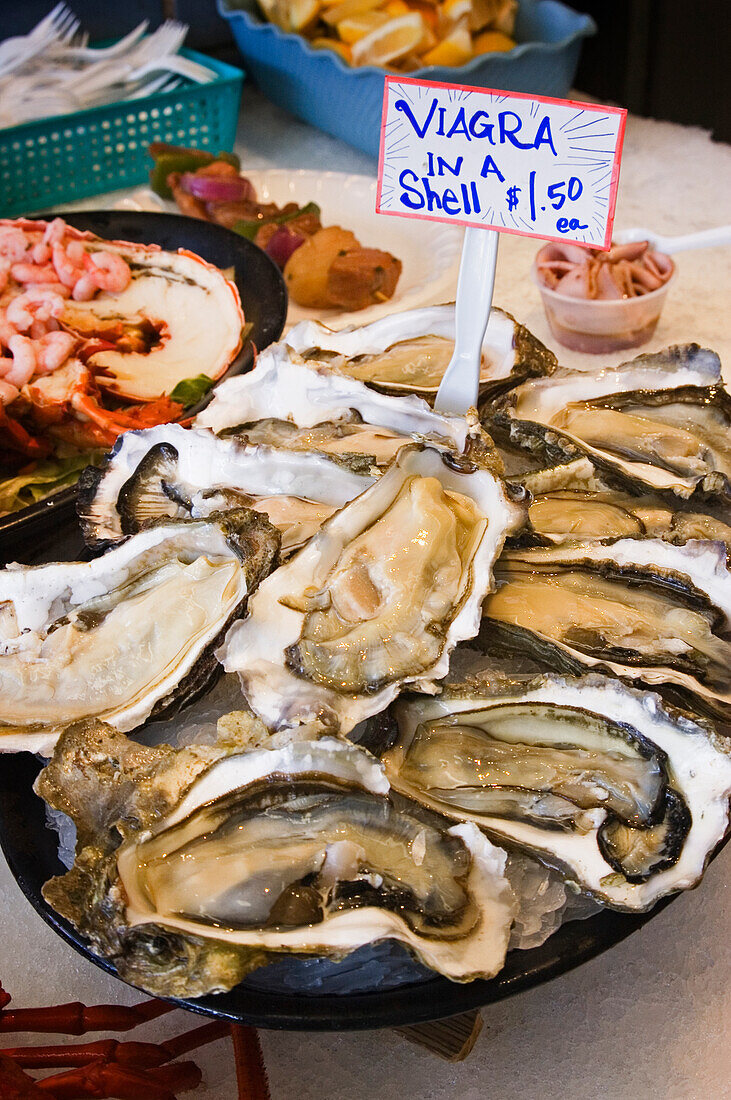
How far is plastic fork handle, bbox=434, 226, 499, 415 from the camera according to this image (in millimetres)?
1107

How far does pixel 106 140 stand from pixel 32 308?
873 millimetres

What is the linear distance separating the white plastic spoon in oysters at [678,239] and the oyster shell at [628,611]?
90 cm

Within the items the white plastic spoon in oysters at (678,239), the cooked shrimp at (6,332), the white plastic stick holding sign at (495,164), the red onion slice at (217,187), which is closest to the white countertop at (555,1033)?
the white plastic stick holding sign at (495,164)

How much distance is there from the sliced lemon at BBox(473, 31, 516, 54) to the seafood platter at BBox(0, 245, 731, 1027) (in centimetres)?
145

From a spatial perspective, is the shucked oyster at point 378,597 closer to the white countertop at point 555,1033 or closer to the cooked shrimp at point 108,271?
the white countertop at point 555,1033

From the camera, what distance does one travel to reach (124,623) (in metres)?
0.99

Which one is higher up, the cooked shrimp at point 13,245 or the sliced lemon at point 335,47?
the sliced lemon at point 335,47

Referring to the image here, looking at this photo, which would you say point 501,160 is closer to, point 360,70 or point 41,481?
point 41,481

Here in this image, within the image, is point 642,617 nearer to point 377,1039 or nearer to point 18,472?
point 377,1039

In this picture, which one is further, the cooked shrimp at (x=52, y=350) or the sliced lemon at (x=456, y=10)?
the sliced lemon at (x=456, y=10)

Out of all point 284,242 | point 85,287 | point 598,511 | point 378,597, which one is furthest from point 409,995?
point 284,242

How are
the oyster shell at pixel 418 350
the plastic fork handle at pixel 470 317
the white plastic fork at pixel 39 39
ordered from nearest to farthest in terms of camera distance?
the plastic fork handle at pixel 470 317 → the oyster shell at pixel 418 350 → the white plastic fork at pixel 39 39

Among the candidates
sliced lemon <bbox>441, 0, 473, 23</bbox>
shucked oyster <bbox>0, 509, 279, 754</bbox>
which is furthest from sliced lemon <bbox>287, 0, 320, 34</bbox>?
shucked oyster <bbox>0, 509, 279, 754</bbox>

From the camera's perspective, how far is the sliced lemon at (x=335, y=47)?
91.4 inches
